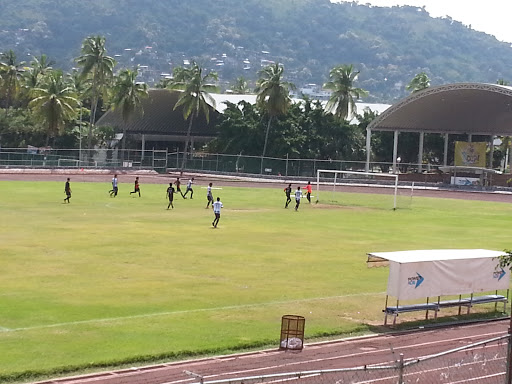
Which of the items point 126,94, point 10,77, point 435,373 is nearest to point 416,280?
point 435,373

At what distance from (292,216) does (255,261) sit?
20738 millimetres

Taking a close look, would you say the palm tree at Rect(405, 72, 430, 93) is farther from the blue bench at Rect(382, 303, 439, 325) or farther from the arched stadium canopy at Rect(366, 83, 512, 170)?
the blue bench at Rect(382, 303, 439, 325)

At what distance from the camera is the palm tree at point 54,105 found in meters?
106

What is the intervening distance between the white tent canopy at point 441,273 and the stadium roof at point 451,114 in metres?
73.4

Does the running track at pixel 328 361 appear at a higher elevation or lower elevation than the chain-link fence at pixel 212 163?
lower

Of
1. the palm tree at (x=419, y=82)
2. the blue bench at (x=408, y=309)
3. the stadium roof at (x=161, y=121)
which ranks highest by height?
the palm tree at (x=419, y=82)

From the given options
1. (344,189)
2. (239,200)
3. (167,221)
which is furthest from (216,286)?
(344,189)

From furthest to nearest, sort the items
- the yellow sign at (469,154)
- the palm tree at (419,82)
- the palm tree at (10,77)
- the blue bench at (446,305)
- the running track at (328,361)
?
the palm tree at (419,82) → the palm tree at (10,77) → the yellow sign at (469,154) → the blue bench at (446,305) → the running track at (328,361)

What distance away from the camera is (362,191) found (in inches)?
3514

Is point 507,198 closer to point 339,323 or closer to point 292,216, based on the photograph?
point 292,216

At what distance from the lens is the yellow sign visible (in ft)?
355

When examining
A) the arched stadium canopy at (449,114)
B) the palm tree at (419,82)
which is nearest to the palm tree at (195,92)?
the arched stadium canopy at (449,114)

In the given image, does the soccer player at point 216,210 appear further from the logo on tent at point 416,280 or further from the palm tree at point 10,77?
the palm tree at point 10,77

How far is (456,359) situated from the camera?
2284 cm
